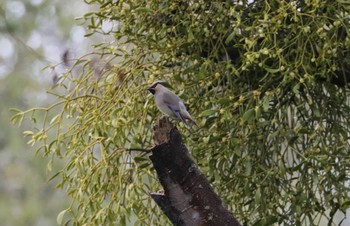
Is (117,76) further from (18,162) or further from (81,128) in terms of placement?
(18,162)

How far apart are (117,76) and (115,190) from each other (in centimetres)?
21

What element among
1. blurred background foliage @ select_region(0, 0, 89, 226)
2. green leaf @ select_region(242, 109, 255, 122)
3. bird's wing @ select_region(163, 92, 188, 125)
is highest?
blurred background foliage @ select_region(0, 0, 89, 226)

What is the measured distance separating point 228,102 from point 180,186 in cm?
24

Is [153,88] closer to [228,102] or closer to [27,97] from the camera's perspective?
[228,102]

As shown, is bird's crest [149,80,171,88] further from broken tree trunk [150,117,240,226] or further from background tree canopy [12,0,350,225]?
broken tree trunk [150,117,240,226]

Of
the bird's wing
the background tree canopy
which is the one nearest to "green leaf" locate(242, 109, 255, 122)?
the background tree canopy

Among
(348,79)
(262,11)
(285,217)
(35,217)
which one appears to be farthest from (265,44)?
(35,217)

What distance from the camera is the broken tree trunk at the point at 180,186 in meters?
1.20

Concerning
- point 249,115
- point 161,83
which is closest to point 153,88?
point 161,83

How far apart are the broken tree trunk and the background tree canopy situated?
166mm

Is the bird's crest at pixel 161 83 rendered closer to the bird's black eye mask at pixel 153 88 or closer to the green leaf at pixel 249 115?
the bird's black eye mask at pixel 153 88

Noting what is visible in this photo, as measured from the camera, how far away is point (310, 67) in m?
1.41

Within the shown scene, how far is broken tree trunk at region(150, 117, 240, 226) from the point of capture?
47.1 inches

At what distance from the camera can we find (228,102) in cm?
139
